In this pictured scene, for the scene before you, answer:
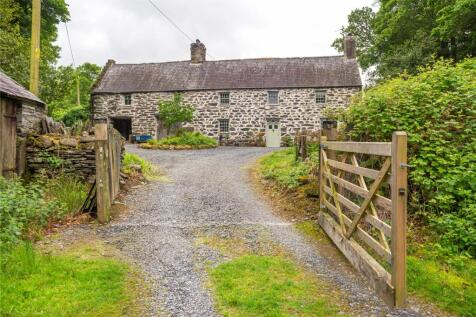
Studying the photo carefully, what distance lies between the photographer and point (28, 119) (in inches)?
391

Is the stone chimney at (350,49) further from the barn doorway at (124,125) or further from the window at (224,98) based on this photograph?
the barn doorway at (124,125)

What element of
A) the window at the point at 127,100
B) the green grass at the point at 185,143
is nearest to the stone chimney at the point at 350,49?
the green grass at the point at 185,143

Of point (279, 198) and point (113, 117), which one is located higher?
point (113, 117)

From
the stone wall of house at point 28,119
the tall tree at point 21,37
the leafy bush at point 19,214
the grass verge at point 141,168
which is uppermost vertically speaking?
the tall tree at point 21,37

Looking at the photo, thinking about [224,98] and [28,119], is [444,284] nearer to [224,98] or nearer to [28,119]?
[28,119]

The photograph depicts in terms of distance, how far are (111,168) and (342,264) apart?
5098 millimetres

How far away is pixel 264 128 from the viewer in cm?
2625

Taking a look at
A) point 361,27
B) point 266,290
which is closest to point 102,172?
point 266,290

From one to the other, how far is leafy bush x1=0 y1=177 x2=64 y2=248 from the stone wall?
7.05ft

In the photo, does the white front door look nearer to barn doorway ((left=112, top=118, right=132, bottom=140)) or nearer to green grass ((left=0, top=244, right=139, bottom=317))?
barn doorway ((left=112, top=118, right=132, bottom=140))

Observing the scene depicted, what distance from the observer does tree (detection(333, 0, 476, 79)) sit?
1706 centimetres

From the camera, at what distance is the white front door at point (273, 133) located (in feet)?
85.5

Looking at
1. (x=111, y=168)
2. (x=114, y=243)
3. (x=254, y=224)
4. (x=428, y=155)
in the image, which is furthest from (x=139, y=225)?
(x=428, y=155)

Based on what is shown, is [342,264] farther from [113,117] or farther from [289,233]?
[113,117]
